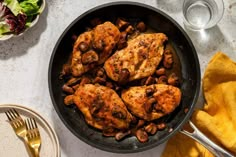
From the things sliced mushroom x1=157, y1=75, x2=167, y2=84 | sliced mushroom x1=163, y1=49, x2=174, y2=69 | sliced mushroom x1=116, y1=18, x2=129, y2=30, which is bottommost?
sliced mushroom x1=157, y1=75, x2=167, y2=84

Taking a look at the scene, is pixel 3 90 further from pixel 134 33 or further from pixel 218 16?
pixel 218 16

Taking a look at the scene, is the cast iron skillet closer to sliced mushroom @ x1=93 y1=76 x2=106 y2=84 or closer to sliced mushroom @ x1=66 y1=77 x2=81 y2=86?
sliced mushroom @ x1=66 y1=77 x2=81 y2=86


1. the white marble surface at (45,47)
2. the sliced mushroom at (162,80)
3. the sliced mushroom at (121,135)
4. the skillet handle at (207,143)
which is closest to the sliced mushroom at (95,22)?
the white marble surface at (45,47)

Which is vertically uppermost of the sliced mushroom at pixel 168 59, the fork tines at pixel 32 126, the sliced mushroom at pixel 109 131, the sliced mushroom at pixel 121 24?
the sliced mushroom at pixel 121 24

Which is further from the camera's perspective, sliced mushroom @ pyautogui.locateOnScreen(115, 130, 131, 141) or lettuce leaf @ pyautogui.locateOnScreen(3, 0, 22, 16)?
lettuce leaf @ pyautogui.locateOnScreen(3, 0, 22, 16)

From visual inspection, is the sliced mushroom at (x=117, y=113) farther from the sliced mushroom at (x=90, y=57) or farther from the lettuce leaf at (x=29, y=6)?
the lettuce leaf at (x=29, y=6)

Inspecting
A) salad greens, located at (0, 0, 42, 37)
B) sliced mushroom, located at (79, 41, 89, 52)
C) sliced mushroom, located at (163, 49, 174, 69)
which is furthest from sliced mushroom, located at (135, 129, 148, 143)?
salad greens, located at (0, 0, 42, 37)
